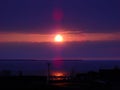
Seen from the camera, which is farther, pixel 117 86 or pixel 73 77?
pixel 73 77

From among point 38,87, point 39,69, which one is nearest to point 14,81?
point 38,87

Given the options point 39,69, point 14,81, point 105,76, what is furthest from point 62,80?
point 39,69

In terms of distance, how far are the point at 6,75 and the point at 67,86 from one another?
4.22m

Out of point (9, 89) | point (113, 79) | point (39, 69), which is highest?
point (39, 69)

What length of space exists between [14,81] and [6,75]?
306 cm

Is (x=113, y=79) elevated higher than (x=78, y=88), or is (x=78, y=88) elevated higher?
(x=113, y=79)

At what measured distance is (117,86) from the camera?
2391cm

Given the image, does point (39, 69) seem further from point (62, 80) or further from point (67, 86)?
point (67, 86)

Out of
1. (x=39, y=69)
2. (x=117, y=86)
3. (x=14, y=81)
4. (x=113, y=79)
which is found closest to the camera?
(x=14, y=81)

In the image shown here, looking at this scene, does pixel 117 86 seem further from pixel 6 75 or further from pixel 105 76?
pixel 6 75

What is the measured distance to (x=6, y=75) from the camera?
82.9 feet

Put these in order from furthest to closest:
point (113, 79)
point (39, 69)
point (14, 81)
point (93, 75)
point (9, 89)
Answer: point (39, 69) → point (93, 75) → point (113, 79) → point (14, 81) → point (9, 89)

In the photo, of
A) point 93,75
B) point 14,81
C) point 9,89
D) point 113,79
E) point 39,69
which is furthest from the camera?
point 39,69

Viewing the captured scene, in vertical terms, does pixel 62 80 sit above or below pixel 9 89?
above
